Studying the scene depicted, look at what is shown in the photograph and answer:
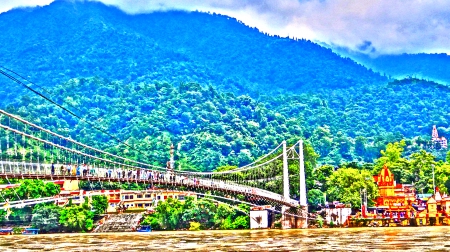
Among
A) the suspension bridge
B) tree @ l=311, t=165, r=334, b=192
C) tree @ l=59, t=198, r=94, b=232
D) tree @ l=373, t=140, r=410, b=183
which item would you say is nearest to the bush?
the suspension bridge

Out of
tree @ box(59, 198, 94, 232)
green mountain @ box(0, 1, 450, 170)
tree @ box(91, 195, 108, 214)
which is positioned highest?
green mountain @ box(0, 1, 450, 170)

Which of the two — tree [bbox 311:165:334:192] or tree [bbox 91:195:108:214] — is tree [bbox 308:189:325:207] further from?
tree [bbox 91:195:108:214]

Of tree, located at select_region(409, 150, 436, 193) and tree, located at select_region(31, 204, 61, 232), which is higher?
tree, located at select_region(409, 150, 436, 193)

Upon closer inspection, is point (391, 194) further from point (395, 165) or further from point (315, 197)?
point (395, 165)

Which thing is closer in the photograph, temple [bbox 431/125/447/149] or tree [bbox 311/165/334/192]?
tree [bbox 311/165/334/192]

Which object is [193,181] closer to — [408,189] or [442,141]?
[408,189]

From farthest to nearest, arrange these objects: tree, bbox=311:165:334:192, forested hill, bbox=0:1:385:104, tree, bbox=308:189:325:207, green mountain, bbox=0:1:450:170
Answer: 1. forested hill, bbox=0:1:385:104
2. green mountain, bbox=0:1:450:170
3. tree, bbox=311:165:334:192
4. tree, bbox=308:189:325:207

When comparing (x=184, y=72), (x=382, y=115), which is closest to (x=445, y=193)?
(x=382, y=115)
